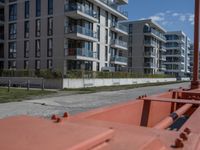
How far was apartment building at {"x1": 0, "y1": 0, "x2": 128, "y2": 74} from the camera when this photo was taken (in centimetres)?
3972

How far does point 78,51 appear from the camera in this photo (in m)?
39.2

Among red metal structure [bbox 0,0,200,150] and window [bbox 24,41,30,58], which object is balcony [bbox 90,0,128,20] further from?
red metal structure [bbox 0,0,200,150]

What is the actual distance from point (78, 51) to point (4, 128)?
123 feet

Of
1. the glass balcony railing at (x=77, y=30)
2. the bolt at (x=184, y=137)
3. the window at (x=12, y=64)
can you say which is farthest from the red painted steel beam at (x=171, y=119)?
the window at (x=12, y=64)

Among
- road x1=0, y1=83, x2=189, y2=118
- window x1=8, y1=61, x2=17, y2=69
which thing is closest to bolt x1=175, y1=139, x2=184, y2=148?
road x1=0, y1=83, x2=189, y2=118

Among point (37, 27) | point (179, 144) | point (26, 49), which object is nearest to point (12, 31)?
point (26, 49)

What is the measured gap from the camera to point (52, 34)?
4084 centimetres

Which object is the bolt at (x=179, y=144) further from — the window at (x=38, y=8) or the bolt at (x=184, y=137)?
the window at (x=38, y=8)

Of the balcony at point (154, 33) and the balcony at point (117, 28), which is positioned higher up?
the balcony at point (154, 33)

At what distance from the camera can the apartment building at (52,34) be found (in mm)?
39719

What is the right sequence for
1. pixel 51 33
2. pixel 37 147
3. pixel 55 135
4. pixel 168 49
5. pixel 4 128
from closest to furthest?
pixel 37 147 → pixel 55 135 → pixel 4 128 → pixel 51 33 → pixel 168 49

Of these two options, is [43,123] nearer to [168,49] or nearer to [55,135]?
[55,135]

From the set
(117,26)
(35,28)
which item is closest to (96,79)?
(35,28)

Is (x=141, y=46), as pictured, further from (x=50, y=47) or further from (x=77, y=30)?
(x=77, y=30)
